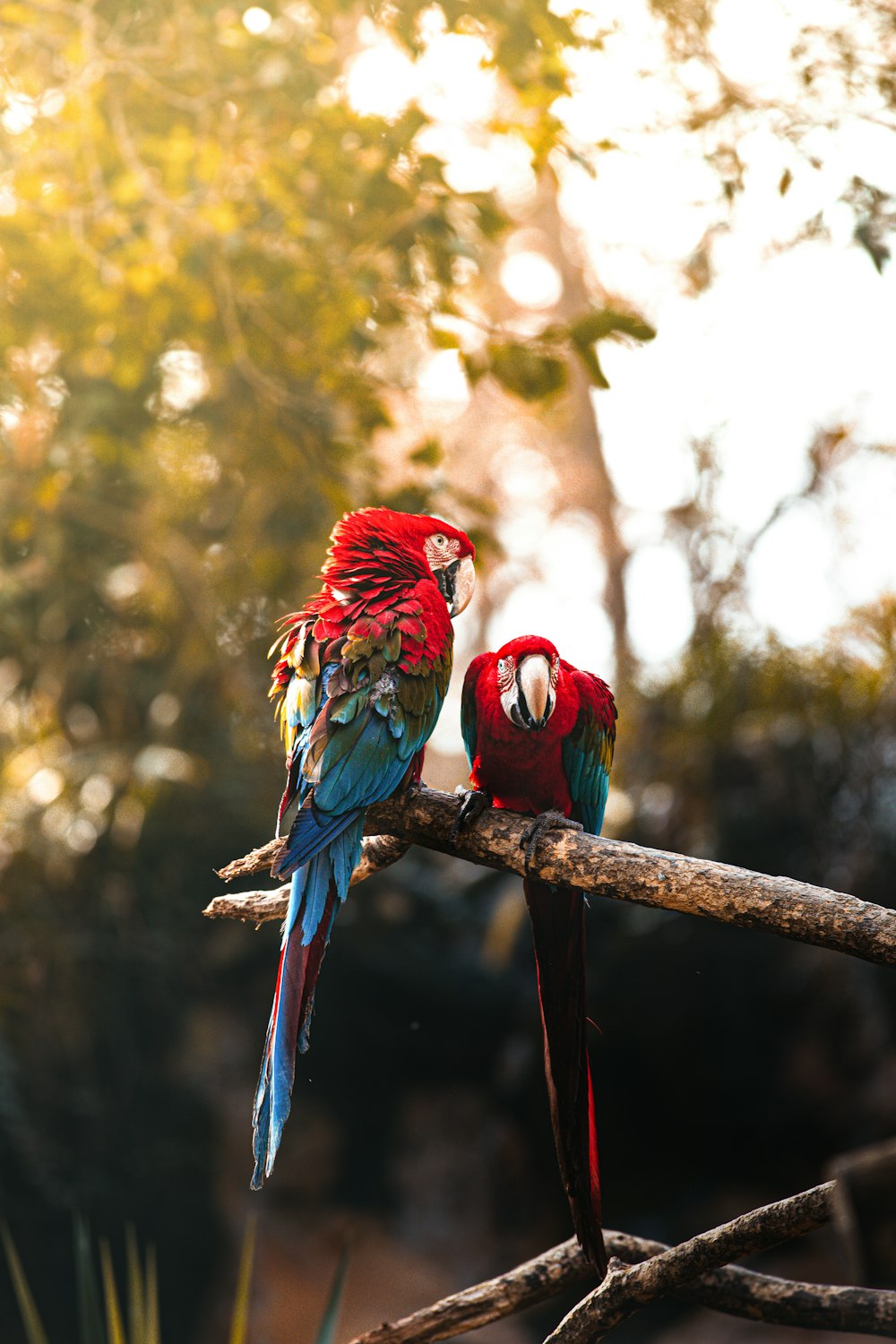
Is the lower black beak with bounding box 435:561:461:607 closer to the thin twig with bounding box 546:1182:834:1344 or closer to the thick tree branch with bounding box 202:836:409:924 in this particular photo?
the thick tree branch with bounding box 202:836:409:924

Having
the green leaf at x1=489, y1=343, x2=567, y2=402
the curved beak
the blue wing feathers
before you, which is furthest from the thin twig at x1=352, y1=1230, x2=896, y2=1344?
the green leaf at x1=489, y1=343, x2=567, y2=402

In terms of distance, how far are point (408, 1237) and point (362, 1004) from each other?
2.59 ft

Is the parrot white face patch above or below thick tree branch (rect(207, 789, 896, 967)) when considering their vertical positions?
above

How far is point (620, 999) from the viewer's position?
350cm

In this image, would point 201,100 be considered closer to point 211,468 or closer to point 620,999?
point 211,468

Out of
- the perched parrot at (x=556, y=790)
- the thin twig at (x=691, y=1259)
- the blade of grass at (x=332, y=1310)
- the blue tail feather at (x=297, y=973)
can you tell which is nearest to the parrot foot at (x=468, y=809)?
the perched parrot at (x=556, y=790)

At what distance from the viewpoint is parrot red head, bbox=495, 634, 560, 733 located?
44.6 inches

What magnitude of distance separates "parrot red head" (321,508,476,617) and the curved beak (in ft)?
0.58

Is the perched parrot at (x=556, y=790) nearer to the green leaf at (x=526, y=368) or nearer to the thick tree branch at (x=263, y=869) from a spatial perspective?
the thick tree branch at (x=263, y=869)

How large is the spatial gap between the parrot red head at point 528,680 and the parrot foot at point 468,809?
0.09 m

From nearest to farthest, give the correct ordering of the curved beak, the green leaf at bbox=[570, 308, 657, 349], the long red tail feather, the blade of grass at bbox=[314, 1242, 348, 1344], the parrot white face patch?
the long red tail feather, the curved beak, the parrot white face patch, the blade of grass at bbox=[314, 1242, 348, 1344], the green leaf at bbox=[570, 308, 657, 349]

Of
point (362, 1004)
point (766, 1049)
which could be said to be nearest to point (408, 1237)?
point (362, 1004)

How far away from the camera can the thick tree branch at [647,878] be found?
0.88 metres

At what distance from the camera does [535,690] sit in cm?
113
